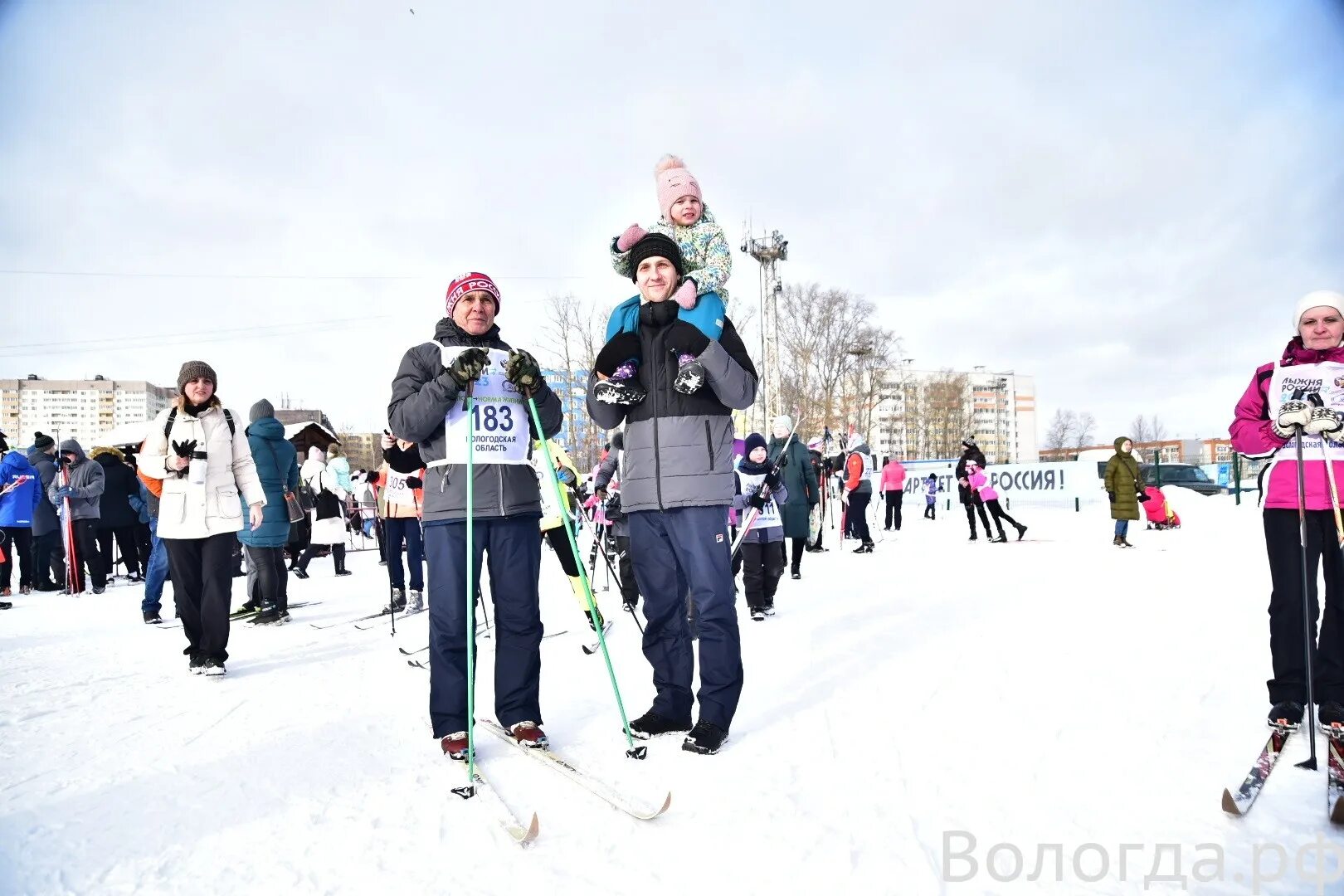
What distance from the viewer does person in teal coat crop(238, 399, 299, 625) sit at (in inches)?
261

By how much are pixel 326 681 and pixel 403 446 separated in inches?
61.6

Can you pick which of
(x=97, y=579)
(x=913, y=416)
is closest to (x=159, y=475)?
(x=97, y=579)

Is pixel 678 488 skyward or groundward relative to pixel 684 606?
skyward

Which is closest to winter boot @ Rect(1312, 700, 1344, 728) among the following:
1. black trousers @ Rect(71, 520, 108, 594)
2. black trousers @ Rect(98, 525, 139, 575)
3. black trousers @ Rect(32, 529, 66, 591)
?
black trousers @ Rect(71, 520, 108, 594)

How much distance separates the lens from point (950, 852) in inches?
89.4

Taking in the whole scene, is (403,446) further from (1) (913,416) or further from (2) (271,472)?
(1) (913,416)

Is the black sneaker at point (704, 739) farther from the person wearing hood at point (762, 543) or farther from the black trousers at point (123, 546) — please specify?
the black trousers at point (123, 546)

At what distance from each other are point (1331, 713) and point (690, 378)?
2852 millimetres

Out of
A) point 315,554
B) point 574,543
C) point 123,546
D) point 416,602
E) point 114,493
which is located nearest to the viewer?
point 574,543

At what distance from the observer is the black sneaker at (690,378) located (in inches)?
122

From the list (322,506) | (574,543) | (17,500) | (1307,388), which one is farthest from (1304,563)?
(17,500)

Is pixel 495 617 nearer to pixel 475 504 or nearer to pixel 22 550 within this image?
pixel 475 504

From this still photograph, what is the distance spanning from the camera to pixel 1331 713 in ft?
9.96

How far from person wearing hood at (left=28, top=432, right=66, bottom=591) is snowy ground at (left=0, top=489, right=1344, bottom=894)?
5.10 m
